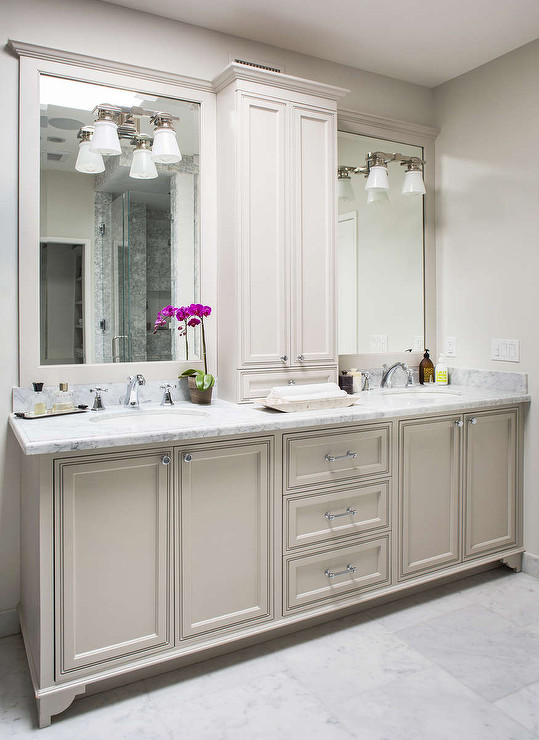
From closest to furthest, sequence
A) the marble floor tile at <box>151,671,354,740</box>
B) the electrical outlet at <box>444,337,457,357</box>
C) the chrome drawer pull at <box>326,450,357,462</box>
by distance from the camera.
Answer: the marble floor tile at <box>151,671,354,740</box> → the chrome drawer pull at <box>326,450,357,462</box> → the electrical outlet at <box>444,337,457,357</box>

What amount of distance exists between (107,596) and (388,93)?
276cm

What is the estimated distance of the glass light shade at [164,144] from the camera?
231 centimetres

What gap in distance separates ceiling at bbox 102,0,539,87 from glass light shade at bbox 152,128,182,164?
0.52 meters

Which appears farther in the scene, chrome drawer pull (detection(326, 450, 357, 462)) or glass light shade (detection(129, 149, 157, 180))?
glass light shade (detection(129, 149, 157, 180))

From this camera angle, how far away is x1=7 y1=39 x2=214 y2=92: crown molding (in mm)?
2138

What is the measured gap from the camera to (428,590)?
102 inches

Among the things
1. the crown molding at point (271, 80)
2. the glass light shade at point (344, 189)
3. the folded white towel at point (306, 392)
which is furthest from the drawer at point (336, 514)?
the crown molding at point (271, 80)

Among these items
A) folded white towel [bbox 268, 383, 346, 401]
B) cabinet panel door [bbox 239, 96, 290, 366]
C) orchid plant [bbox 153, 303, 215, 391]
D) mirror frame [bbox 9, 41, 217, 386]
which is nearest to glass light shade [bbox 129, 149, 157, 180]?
mirror frame [bbox 9, 41, 217, 386]

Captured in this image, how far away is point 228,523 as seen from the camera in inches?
77.7

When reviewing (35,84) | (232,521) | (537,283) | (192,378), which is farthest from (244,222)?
(537,283)

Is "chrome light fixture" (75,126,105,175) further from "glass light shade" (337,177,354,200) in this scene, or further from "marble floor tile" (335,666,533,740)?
"marble floor tile" (335,666,533,740)

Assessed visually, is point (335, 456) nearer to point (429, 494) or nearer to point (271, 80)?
point (429, 494)

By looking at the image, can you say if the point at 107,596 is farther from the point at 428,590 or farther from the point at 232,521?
the point at 428,590

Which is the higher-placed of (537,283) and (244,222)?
(244,222)
